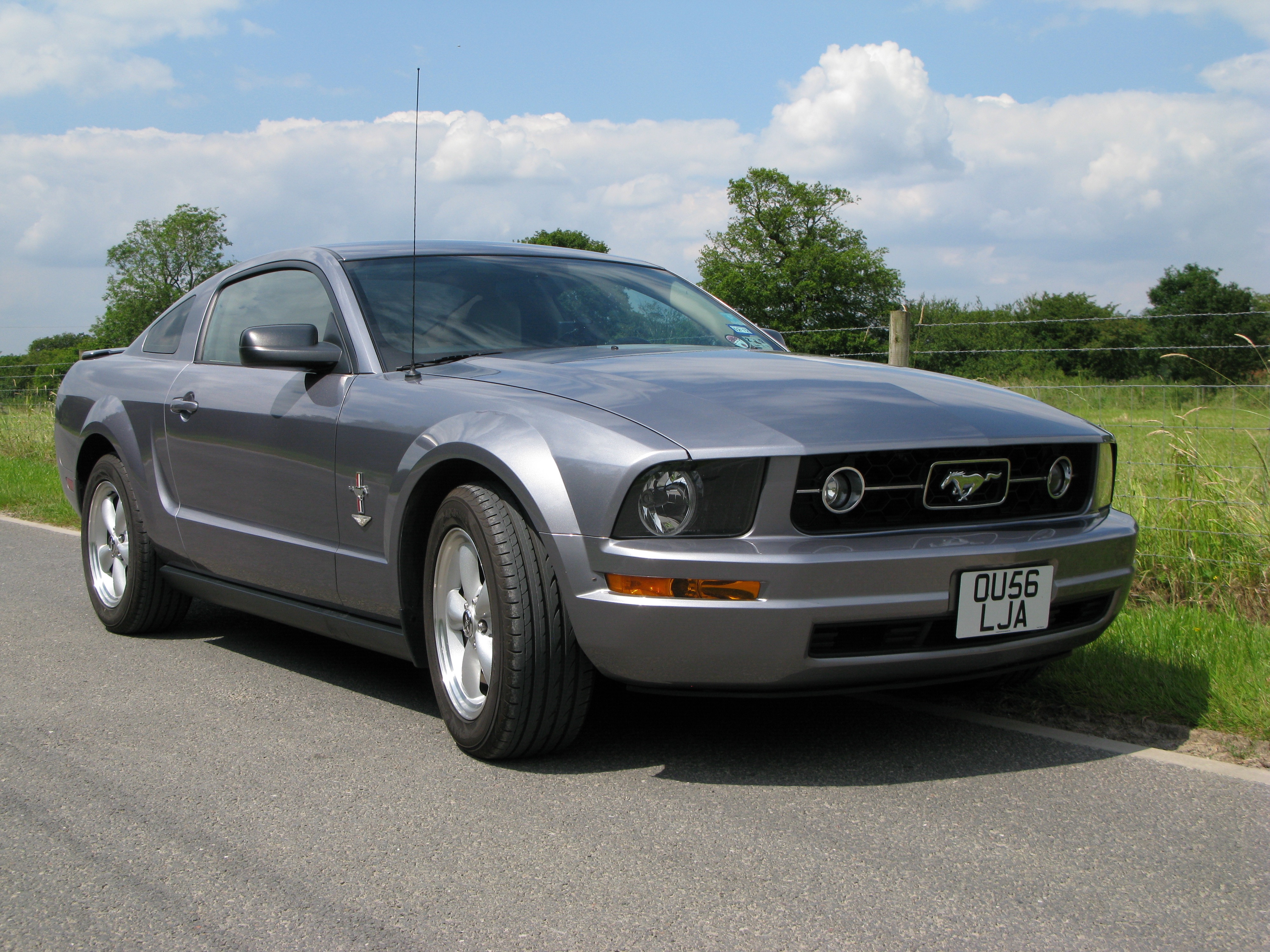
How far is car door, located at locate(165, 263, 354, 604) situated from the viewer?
4.02 m

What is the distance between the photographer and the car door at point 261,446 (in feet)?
13.2

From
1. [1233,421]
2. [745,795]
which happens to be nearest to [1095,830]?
[745,795]

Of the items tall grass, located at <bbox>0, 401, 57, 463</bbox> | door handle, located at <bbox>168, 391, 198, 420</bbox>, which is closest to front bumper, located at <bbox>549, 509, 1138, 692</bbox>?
door handle, located at <bbox>168, 391, 198, 420</bbox>

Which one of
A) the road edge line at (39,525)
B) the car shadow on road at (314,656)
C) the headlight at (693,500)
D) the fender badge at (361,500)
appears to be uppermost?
the headlight at (693,500)

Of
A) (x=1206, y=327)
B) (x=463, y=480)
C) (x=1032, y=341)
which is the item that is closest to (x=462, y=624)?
(x=463, y=480)

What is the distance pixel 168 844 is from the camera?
9.32 feet

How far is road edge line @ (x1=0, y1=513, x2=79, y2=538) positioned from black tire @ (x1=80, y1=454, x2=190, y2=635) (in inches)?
129

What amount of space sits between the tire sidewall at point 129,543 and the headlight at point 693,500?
9.61 ft

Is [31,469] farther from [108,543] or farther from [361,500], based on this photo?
[361,500]

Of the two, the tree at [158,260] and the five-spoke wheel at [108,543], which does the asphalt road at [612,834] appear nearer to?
the five-spoke wheel at [108,543]

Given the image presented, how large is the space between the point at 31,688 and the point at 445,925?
265 centimetres

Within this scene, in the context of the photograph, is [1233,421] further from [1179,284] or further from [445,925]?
[1179,284]

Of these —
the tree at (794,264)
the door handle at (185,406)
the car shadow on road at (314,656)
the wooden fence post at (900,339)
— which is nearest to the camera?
the car shadow on road at (314,656)

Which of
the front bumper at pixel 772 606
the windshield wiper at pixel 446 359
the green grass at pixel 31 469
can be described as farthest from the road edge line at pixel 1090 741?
the green grass at pixel 31 469
